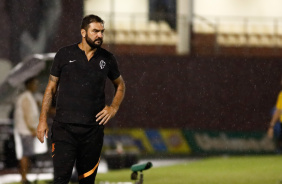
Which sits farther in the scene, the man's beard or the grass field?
the grass field

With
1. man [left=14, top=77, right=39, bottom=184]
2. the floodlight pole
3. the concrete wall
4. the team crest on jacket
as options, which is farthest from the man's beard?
the floodlight pole

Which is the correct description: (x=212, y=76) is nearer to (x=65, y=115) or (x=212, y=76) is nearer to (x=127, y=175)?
(x=127, y=175)

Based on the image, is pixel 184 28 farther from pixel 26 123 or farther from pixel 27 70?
pixel 26 123

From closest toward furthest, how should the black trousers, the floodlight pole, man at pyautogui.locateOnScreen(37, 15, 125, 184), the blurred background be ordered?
man at pyautogui.locateOnScreen(37, 15, 125, 184), the black trousers, the blurred background, the floodlight pole

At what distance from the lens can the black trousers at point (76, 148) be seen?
7.73 metres

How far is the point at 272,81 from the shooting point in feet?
93.9

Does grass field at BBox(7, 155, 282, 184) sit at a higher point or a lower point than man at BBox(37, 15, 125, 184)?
lower

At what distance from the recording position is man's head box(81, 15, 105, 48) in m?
7.50

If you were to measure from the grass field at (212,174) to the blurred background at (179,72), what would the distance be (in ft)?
19.0

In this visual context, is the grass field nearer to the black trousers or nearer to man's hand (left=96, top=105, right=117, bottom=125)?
the black trousers

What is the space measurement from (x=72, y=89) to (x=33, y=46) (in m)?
16.2

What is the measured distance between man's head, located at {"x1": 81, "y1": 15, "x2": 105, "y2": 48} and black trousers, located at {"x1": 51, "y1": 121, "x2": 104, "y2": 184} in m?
0.78

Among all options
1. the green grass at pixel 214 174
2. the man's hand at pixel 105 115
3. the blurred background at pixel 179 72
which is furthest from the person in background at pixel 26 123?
the blurred background at pixel 179 72

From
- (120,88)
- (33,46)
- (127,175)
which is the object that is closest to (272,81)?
(33,46)
